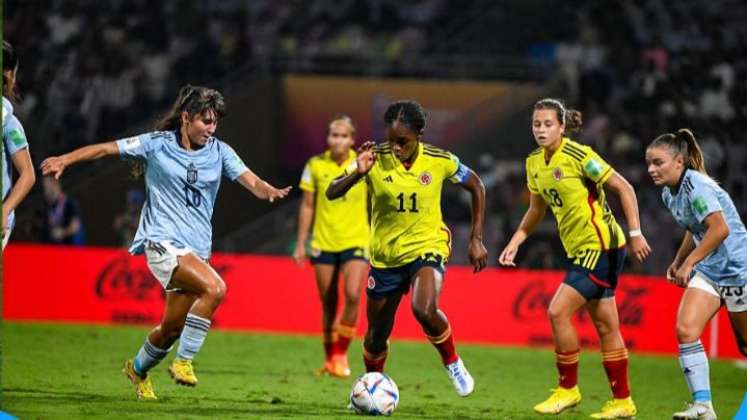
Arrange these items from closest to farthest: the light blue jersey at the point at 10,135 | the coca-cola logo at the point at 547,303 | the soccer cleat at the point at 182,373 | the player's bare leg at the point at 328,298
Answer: the light blue jersey at the point at 10,135
the soccer cleat at the point at 182,373
the player's bare leg at the point at 328,298
the coca-cola logo at the point at 547,303

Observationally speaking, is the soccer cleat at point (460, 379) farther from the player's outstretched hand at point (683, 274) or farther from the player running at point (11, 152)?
the player running at point (11, 152)

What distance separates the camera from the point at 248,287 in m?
19.5

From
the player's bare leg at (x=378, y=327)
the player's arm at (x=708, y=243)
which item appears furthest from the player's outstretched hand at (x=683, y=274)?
the player's bare leg at (x=378, y=327)

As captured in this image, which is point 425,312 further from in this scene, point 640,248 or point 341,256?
point 341,256

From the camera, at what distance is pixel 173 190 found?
32.8 ft

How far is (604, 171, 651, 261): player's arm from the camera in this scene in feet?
31.7

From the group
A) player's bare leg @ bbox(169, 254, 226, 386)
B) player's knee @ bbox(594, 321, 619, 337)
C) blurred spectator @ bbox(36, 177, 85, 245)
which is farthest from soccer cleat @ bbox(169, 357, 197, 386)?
blurred spectator @ bbox(36, 177, 85, 245)

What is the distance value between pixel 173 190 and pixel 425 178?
6.49 ft

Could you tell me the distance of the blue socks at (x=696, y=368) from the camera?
9922 millimetres

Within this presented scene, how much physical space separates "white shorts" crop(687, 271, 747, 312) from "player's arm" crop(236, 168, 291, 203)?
3275 millimetres

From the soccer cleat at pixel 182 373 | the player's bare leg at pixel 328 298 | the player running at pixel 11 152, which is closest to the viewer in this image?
the player running at pixel 11 152

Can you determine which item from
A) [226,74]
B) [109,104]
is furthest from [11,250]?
[226,74]

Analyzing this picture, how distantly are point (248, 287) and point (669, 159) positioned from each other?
1059cm

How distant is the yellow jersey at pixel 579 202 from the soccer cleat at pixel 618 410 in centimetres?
116
